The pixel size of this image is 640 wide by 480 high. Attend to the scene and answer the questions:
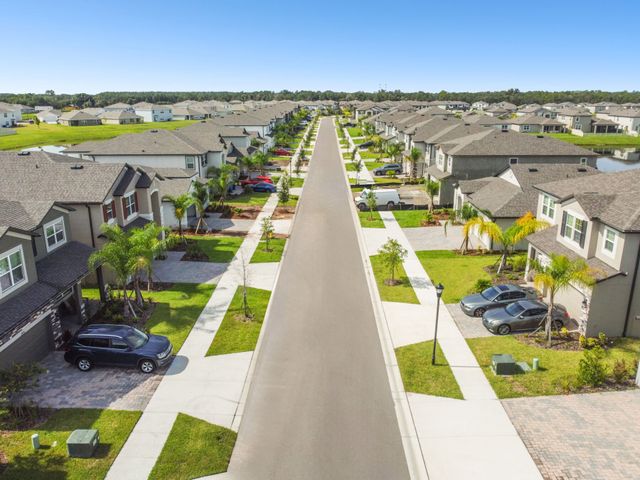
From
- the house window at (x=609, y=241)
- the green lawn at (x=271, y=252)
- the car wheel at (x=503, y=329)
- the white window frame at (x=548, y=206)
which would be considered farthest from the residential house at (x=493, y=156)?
the car wheel at (x=503, y=329)

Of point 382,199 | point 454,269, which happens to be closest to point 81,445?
point 454,269

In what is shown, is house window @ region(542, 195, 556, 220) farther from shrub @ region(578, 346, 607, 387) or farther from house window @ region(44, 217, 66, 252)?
house window @ region(44, 217, 66, 252)

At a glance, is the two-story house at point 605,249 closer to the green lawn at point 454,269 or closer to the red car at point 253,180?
the green lawn at point 454,269

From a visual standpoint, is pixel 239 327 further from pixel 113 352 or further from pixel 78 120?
pixel 78 120

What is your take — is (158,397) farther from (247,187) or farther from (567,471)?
(247,187)

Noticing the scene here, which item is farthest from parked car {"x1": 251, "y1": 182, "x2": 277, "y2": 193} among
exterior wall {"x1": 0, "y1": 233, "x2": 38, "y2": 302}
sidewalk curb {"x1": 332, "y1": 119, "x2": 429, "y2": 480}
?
exterior wall {"x1": 0, "y1": 233, "x2": 38, "y2": 302}

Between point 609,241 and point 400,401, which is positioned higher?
point 609,241
